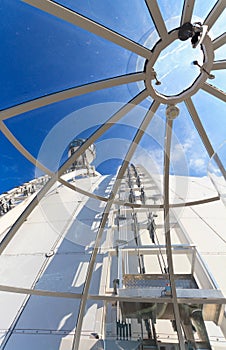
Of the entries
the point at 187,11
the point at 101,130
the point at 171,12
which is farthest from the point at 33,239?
the point at 187,11

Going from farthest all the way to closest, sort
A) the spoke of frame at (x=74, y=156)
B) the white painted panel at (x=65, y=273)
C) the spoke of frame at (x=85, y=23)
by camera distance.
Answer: the white painted panel at (x=65, y=273)
the spoke of frame at (x=74, y=156)
the spoke of frame at (x=85, y=23)

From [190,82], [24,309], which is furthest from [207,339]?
[190,82]

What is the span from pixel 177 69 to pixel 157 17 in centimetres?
125

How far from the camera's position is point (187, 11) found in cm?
265

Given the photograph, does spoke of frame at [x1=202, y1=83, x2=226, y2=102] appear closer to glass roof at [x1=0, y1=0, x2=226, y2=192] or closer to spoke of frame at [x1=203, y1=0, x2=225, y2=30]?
glass roof at [x1=0, y1=0, x2=226, y2=192]

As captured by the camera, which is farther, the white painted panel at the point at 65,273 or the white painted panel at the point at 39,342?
the white painted panel at the point at 65,273

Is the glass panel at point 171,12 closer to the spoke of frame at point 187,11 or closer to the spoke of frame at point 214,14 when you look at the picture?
the spoke of frame at point 187,11

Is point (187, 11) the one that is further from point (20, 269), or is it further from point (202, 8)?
point (20, 269)

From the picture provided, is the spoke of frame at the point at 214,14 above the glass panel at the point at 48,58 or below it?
below

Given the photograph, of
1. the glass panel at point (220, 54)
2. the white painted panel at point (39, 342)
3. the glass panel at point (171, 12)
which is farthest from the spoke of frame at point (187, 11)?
the white painted panel at point (39, 342)

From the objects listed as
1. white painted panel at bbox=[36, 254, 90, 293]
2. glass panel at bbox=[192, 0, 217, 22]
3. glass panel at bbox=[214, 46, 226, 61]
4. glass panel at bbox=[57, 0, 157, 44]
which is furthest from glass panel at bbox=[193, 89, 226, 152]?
white painted panel at bbox=[36, 254, 90, 293]

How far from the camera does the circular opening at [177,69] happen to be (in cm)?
339

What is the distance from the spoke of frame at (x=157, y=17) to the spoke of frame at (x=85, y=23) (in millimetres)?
287

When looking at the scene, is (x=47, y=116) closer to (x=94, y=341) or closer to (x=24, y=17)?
(x=24, y=17)
